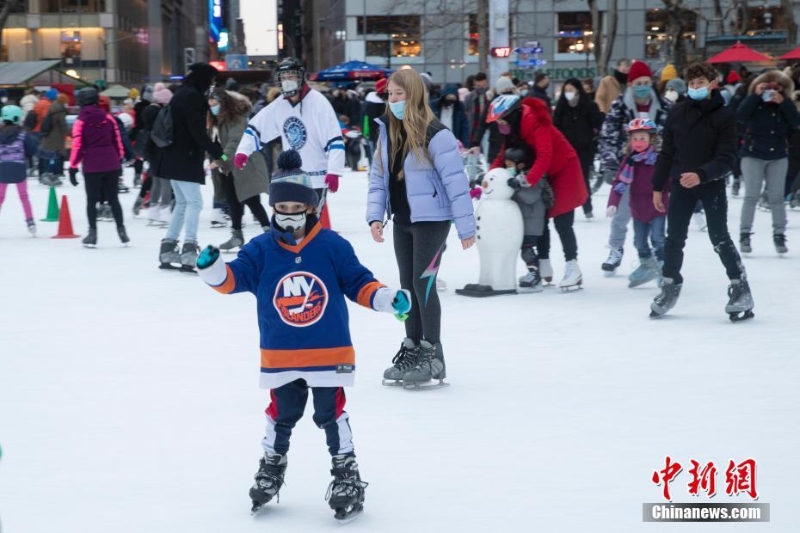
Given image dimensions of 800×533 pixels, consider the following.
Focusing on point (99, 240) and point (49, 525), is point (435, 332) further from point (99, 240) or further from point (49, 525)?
point (99, 240)

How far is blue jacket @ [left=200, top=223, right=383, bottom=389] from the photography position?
4.16 m

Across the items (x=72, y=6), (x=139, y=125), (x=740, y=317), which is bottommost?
(x=740, y=317)

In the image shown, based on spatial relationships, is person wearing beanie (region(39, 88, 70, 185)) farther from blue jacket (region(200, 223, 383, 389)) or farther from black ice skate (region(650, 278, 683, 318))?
blue jacket (region(200, 223, 383, 389))

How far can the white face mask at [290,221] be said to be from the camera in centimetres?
414

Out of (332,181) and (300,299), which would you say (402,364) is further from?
(332,181)

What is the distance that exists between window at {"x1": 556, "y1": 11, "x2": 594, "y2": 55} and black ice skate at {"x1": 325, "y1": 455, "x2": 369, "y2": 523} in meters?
57.7

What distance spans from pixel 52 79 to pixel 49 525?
43.8 meters

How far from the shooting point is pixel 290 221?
414 centimetres

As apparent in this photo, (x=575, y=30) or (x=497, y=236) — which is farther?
(x=575, y=30)

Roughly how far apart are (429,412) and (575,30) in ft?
187

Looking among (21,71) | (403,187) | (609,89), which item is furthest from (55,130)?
(21,71)

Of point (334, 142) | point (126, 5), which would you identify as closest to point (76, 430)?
point (334, 142)

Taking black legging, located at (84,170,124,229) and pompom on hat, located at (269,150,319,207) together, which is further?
black legging, located at (84,170,124,229)

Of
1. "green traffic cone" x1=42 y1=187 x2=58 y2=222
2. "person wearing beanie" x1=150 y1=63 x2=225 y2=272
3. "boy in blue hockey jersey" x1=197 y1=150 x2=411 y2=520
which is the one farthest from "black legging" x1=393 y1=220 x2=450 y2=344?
"green traffic cone" x1=42 y1=187 x2=58 y2=222
